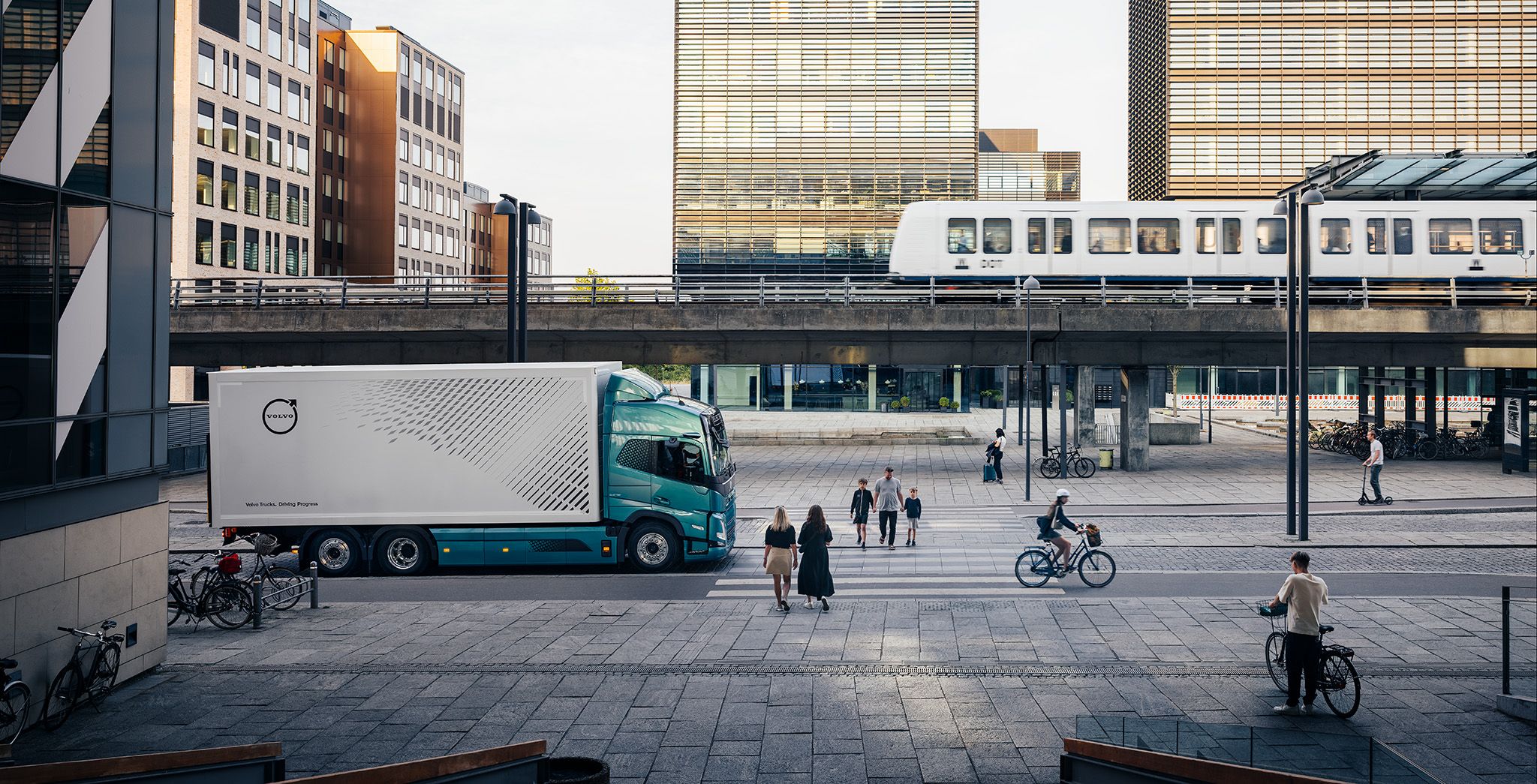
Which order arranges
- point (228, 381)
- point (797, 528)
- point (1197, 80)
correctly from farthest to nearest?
1. point (1197, 80)
2. point (797, 528)
3. point (228, 381)

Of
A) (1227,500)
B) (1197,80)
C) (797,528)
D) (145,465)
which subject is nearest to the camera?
(145,465)

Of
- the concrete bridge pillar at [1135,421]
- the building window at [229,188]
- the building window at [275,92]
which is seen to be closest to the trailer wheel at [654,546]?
the concrete bridge pillar at [1135,421]

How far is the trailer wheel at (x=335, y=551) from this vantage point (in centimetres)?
1777

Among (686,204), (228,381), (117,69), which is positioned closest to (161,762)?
(117,69)

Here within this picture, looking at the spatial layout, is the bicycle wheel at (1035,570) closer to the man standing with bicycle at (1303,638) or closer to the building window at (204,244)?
the man standing with bicycle at (1303,638)

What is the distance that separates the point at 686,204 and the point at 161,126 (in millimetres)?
57391

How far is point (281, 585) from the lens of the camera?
49.2ft

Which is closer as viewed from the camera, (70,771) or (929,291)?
(70,771)

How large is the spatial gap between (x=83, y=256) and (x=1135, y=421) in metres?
31.6

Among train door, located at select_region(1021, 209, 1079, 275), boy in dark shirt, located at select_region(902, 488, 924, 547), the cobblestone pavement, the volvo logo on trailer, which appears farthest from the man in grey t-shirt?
train door, located at select_region(1021, 209, 1079, 275)

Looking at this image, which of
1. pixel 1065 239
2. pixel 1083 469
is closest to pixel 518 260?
pixel 1065 239

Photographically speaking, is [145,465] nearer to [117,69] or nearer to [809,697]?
[117,69]

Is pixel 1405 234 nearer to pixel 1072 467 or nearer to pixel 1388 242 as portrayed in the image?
pixel 1388 242

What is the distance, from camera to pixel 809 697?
1018cm
